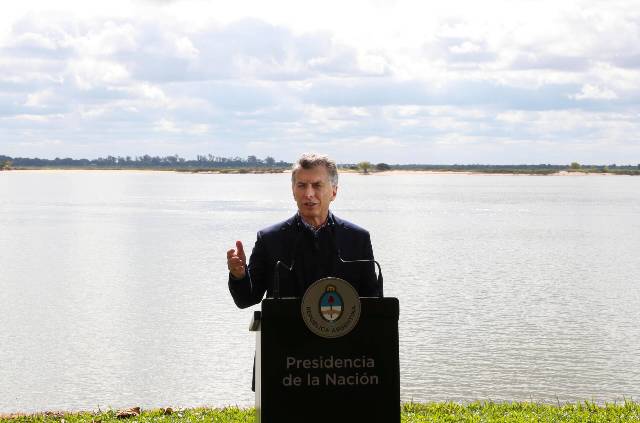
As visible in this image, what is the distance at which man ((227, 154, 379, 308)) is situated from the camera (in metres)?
5.15

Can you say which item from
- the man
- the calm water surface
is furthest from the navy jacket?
the calm water surface

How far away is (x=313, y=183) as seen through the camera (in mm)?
5137

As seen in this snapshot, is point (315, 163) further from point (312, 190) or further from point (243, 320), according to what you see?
point (243, 320)

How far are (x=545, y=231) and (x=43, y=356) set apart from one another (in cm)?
3806

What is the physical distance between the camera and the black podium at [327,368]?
422 cm

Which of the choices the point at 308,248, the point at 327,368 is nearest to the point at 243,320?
the point at 308,248

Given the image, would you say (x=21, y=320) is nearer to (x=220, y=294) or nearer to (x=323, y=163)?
(x=220, y=294)

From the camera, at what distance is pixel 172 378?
13430 mm

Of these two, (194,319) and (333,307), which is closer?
(333,307)

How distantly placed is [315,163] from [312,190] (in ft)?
0.47

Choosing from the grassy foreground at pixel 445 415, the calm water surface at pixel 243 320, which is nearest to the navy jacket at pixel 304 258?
the grassy foreground at pixel 445 415

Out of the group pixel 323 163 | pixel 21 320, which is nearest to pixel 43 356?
pixel 21 320

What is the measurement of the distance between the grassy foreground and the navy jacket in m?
3.65

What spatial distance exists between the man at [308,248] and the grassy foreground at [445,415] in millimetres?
3672
